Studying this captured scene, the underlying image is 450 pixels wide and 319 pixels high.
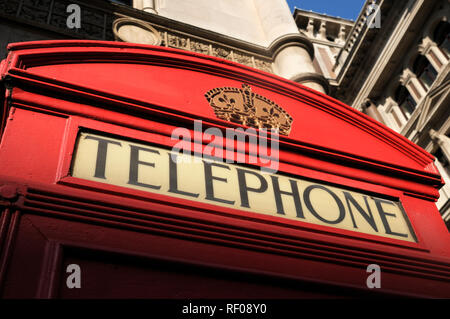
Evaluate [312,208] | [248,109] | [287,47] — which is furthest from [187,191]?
[287,47]

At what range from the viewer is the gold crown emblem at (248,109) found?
2.83 m

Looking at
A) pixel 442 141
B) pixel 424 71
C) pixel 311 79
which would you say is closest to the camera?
pixel 311 79

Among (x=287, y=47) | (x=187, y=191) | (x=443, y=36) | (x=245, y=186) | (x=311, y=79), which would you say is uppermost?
(x=443, y=36)

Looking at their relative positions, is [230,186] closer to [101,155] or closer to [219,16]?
[101,155]

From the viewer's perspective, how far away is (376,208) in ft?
8.66

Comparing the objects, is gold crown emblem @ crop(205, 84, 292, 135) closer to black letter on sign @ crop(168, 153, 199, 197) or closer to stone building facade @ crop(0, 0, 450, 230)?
black letter on sign @ crop(168, 153, 199, 197)

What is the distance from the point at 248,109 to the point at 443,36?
1180cm

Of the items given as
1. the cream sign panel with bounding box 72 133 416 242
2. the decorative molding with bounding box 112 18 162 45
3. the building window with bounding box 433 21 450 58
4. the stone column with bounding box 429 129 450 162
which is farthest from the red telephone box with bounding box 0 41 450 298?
the building window with bounding box 433 21 450 58

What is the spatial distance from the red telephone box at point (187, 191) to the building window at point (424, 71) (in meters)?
11.0

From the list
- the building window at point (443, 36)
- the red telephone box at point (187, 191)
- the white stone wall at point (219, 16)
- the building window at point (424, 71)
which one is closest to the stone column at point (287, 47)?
the white stone wall at point (219, 16)

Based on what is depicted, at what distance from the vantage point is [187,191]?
7.00 feet

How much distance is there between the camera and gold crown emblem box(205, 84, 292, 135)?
9.30 feet

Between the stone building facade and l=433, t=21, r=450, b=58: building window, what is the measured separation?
0.03 meters

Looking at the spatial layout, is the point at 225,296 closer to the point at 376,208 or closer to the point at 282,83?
the point at 376,208
